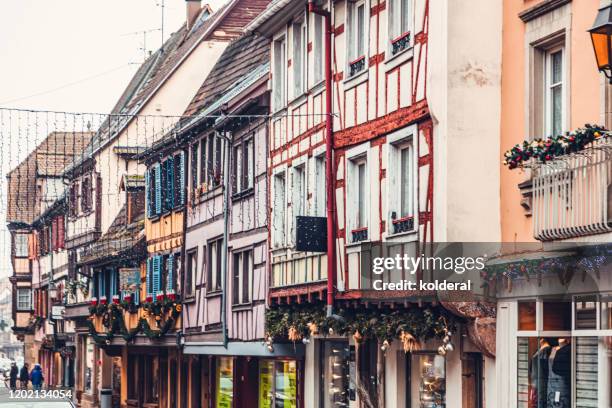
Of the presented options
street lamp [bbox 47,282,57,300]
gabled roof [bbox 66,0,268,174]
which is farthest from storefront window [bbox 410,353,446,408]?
street lamp [bbox 47,282,57,300]

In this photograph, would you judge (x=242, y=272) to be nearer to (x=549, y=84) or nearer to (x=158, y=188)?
(x=158, y=188)

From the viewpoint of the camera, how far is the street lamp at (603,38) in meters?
13.8

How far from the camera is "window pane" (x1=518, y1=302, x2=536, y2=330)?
61.0ft

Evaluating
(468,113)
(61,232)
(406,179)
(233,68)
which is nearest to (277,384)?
(406,179)

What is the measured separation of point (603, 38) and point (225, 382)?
80.1 ft

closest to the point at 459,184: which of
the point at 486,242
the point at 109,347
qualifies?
the point at 486,242

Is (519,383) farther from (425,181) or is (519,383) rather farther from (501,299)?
(425,181)

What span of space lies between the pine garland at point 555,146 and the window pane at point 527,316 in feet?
6.15

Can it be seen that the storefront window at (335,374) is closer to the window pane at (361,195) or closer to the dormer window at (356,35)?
the window pane at (361,195)

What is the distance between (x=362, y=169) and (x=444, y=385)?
4431 mm

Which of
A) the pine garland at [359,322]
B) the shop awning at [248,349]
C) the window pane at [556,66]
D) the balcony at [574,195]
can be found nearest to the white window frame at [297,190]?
the pine garland at [359,322]

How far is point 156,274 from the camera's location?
140 feet

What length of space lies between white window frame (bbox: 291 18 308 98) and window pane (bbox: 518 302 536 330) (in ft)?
34.3

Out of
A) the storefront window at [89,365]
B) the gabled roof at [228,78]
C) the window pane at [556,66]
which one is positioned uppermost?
the gabled roof at [228,78]
